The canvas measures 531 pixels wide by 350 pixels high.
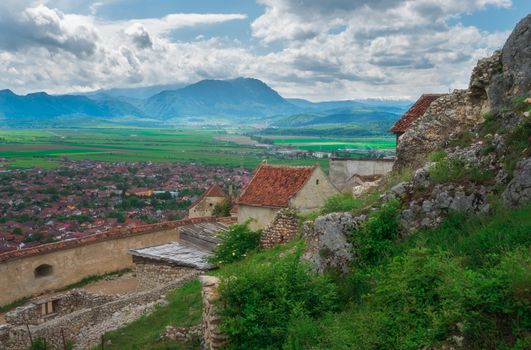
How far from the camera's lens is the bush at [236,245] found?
1694cm

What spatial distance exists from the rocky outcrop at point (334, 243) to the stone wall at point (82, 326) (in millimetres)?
7010

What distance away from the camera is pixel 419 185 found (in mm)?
9852

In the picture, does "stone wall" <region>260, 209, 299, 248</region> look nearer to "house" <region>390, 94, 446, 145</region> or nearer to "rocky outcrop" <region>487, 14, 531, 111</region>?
"house" <region>390, 94, 446, 145</region>

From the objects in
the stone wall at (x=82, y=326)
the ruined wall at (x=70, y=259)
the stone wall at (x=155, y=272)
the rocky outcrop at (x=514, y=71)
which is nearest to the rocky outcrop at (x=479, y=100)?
the rocky outcrop at (x=514, y=71)

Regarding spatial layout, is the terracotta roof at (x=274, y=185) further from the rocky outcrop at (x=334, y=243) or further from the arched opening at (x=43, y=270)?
the rocky outcrop at (x=334, y=243)

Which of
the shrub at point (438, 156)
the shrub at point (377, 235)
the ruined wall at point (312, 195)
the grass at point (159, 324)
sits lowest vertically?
the grass at point (159, 324)

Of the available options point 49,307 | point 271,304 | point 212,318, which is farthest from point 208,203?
point 271,304

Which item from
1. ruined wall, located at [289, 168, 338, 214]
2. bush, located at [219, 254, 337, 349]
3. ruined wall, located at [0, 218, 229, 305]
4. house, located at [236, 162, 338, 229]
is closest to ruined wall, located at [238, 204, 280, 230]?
house, located at [236, 162, 338, 229]

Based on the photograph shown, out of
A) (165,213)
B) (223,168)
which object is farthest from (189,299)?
(223,168)

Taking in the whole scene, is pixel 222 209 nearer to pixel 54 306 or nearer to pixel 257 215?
pixel 257 215

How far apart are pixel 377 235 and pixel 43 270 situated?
18469mm

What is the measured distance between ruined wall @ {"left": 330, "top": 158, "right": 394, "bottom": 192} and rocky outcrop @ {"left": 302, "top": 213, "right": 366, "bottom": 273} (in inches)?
641

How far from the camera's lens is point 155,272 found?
19234mm

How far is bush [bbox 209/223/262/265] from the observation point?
16938 millimetres
